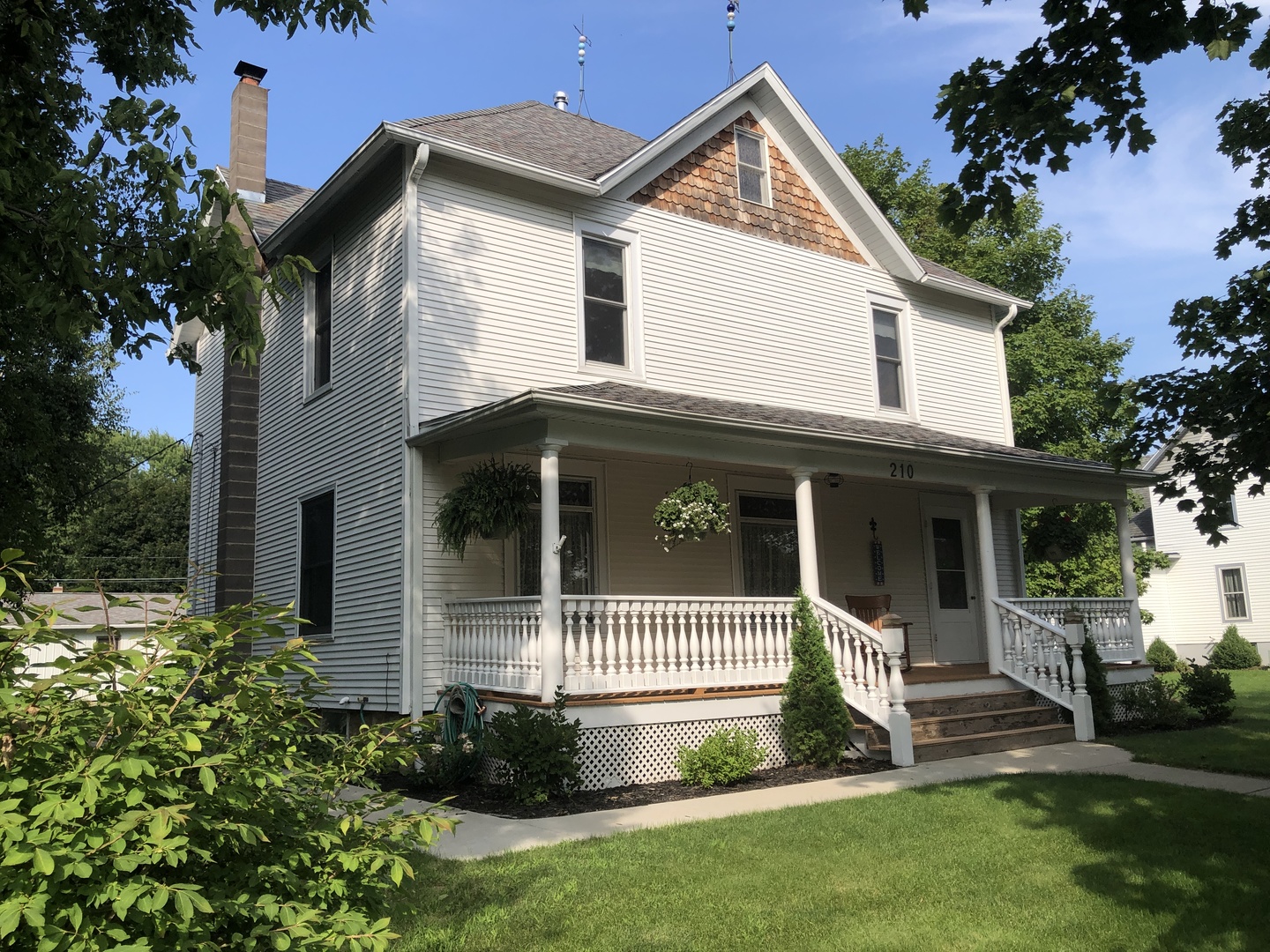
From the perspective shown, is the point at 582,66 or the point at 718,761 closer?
the point at 718,761

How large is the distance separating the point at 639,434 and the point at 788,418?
251cm

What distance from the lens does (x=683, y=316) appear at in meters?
13.4

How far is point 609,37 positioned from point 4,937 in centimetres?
1814

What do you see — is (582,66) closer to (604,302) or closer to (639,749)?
(604,302)

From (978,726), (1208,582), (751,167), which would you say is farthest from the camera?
(1208,582)

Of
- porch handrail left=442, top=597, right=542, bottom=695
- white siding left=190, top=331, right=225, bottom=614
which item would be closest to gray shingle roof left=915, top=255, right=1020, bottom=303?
porch handrail left=442, top=597, right=542, bottom=695

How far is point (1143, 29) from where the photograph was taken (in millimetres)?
5762

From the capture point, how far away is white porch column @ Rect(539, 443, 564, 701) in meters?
9.38

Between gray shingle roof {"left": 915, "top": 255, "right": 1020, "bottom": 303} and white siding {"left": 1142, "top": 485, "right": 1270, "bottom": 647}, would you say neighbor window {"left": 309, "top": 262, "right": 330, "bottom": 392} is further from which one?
white siding {"left": 1142, "top": 485, "right": 1270, "bottom": 647}

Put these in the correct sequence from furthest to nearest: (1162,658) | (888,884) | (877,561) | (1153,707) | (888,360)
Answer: (1162,658) → (888,360) → (877,561) → (1153,707) → (888,884)

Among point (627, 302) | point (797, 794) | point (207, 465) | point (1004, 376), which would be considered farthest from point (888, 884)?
point (207, 465)

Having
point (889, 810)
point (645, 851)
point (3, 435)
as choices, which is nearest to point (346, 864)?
point (645, 851)

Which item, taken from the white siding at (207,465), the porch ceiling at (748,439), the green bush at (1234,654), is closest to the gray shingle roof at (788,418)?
the porch ceiling at (748,439)

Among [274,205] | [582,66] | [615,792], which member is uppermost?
[582,66]
